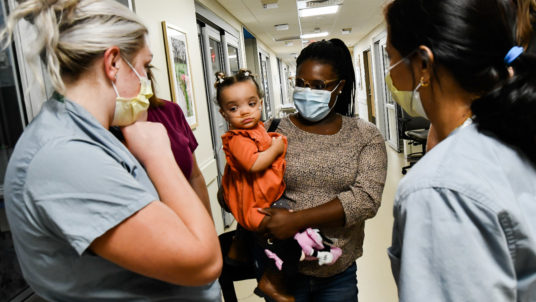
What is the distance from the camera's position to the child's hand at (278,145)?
1.36 m

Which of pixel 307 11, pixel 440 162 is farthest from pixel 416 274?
pixel 307 11

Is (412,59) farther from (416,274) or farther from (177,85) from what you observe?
(177,85)

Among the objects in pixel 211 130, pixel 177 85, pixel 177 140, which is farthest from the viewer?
pixel 211 130

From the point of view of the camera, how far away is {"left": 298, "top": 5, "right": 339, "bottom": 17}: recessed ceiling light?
6.42m

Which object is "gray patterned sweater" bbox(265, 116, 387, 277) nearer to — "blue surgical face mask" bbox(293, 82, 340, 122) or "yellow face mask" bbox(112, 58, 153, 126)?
"blue surgical face mask" bbox(293, 82, 340, 122)

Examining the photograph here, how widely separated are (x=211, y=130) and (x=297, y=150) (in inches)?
119

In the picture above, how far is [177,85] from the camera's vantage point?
9.70 ft

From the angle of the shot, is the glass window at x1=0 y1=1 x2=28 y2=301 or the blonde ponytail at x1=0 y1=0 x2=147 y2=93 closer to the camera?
the blonde ponytail at x1=0 y1=0 x2=147 y2=93

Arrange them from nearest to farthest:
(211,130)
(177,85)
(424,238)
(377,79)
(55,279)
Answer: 1. (424,238)
2. (55,279)
3. (177,85)
4. (211,130)
5. (377,79)

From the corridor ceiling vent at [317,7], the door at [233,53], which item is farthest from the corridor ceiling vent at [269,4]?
the door at [233,53]

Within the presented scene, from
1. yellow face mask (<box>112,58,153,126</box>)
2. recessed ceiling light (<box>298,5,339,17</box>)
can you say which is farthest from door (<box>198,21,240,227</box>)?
yellow face mask (<box>112,58,153,126</box>)

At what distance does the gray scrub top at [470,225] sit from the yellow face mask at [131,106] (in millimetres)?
697

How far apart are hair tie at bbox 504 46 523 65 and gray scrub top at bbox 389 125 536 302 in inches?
5.9

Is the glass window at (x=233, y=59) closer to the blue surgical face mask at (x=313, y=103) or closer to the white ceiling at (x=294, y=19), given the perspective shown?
the white ceiling at (x=294, y=19)
